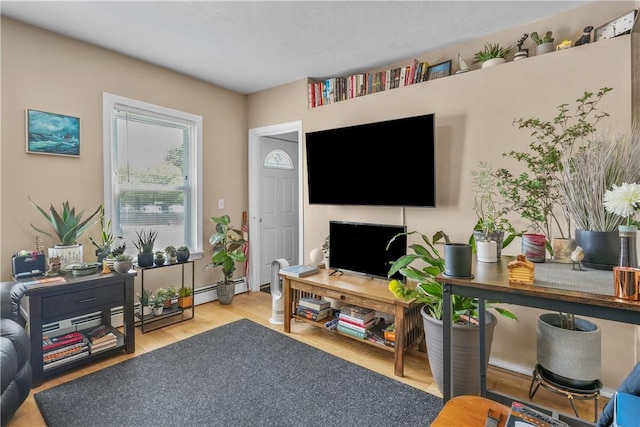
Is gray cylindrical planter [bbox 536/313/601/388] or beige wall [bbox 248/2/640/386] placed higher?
beige wall [bbox 248/2/640/386]

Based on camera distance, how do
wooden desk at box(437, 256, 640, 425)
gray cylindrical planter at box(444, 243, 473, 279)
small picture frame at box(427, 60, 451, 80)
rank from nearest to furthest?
wooden desk at box(437, 256, 640, 425)
gray cylindrical planter at box(444, 243, 473, 279)
small picture frame at box(427, 60, 451, 80)

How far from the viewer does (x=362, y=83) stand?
3023mm

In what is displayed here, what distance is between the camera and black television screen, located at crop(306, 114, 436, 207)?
2.50 m

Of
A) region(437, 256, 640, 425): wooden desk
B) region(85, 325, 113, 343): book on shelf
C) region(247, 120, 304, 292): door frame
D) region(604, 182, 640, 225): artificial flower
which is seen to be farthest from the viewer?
region(247, 120, 304, 292): door frame

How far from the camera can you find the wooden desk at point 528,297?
92cm

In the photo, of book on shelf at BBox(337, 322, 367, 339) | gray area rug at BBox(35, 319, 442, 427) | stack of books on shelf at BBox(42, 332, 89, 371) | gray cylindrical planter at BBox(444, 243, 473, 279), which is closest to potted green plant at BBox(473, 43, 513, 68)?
gray cylindrical planter at BBox(444, 243, 473, 279)

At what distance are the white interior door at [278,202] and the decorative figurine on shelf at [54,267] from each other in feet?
7.06

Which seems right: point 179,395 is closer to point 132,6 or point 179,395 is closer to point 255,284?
point 255,284

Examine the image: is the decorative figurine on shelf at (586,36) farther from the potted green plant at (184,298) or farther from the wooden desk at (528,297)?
the potted green plant at (184,298)

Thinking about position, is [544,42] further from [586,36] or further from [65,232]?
[65,232]

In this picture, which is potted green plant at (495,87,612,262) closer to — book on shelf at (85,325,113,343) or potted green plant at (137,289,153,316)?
book on shelf at (85,325,113,343)

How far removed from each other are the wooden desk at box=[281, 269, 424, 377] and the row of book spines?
175 centimetres

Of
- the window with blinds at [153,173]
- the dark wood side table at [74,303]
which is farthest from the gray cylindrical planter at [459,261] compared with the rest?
the window with blinds at [153,173]

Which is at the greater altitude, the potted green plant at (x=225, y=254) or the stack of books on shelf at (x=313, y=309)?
the potted green plant at (x=225, y=254)
